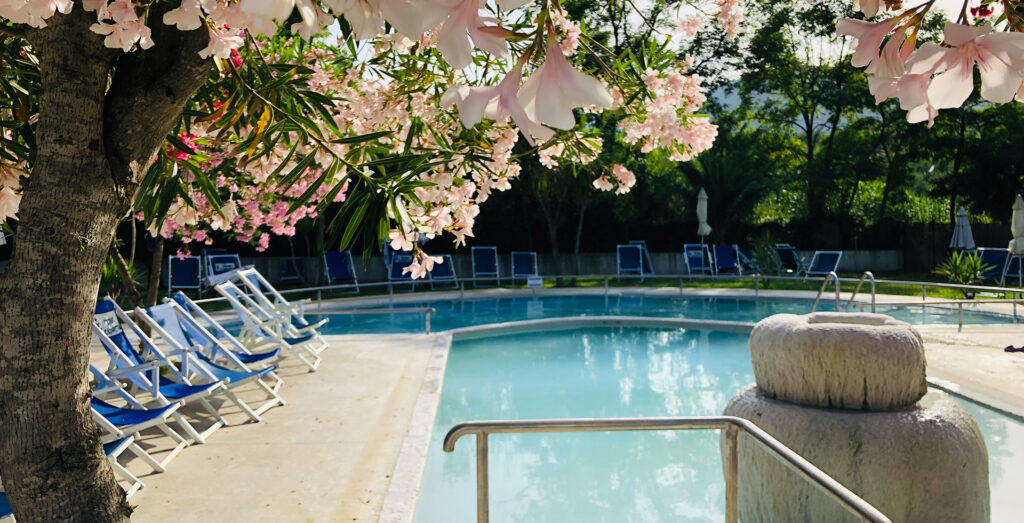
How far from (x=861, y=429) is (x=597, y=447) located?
279cm

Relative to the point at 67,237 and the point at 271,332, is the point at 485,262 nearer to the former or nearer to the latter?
the point at 271,332

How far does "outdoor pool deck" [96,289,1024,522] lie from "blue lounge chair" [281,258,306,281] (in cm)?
1260

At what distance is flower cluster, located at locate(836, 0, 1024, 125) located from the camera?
69 centimetres

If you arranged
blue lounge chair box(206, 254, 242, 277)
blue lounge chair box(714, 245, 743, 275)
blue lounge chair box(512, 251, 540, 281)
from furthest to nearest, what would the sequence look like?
blue lounge chair box(512, 251, 540, 281) → blue lounge chair box(714, 245, 743, 275) → blue lounge chair box(206, 254, 242, 277)

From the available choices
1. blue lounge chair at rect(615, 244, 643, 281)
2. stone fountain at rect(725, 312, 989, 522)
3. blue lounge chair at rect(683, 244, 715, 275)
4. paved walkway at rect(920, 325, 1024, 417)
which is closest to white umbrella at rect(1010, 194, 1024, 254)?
paved walkway at rect(920, 325, 1024, 417)

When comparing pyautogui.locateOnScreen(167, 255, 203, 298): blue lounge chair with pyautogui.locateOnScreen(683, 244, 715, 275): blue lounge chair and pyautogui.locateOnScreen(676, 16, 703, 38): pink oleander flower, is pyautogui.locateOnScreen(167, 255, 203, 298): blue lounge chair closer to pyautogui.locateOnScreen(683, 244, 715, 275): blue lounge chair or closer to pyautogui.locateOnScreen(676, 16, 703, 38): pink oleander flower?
pyautogui.locateOnScreen(683, 244, 715, 275): blue lounge chair

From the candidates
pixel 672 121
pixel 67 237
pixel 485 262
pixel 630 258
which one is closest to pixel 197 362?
pixel 672 121

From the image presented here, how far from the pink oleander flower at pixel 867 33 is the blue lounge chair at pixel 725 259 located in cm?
2020

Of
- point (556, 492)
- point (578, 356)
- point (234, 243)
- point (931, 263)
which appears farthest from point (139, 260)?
point (931, 263)

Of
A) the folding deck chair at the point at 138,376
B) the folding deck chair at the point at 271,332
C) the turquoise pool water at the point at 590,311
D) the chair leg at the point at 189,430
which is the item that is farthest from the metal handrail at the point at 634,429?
the turquoise pool water at the point at 590,311

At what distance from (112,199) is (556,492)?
13.5 feet

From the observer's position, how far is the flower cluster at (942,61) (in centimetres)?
69

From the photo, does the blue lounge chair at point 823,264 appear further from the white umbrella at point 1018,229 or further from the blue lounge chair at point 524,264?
the blue lounge chair at point 524,264

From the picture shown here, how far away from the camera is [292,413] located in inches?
239
